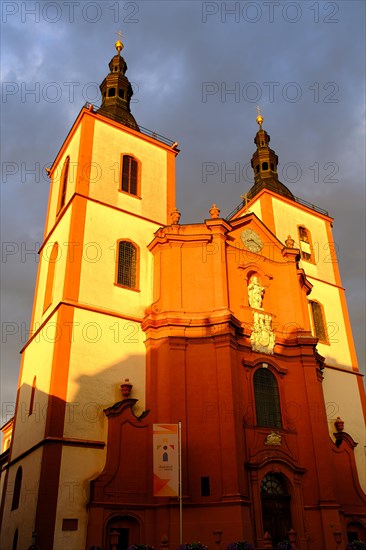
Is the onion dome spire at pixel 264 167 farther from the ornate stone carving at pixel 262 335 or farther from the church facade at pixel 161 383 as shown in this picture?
the ornate stone carving at pixel 262 335

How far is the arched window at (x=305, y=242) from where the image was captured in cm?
3462

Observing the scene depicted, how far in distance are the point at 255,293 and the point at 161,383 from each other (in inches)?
265

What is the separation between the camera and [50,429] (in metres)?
19.3

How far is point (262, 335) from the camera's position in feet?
80.5

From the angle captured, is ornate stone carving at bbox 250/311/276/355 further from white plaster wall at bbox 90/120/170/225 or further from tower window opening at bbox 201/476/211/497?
white plaster wall at bbox 90/120/170/225

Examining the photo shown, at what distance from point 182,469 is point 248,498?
2.58m

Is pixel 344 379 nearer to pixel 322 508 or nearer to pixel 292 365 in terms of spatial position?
pixel 292 365

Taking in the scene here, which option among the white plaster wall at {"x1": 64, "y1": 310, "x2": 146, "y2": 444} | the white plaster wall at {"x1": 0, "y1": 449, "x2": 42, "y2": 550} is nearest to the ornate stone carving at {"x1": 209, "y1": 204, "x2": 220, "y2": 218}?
the white plaster wall at {"x1": 64, "y1": 310, "x2": 146, "y2": 444}

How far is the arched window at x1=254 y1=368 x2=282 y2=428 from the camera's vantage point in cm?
2292

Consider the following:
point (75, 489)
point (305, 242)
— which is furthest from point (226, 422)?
point (305, 242)

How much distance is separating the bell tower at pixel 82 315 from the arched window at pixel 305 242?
986 cm

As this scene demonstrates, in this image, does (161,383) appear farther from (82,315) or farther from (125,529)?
(125,529)

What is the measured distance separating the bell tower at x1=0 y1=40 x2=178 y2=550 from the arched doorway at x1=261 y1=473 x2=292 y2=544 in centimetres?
586

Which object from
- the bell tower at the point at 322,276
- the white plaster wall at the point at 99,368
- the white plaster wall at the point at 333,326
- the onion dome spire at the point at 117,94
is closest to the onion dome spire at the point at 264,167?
the bell tower at the point at 322,276
